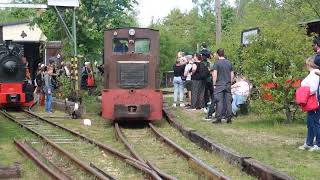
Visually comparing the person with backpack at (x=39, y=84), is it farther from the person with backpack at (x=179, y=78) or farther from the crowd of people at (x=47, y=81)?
the person with backpack at (x=179, y=78)

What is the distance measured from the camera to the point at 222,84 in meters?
14.7

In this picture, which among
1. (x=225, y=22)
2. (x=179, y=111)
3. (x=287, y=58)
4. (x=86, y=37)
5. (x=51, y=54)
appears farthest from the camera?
(x=225, y=22)

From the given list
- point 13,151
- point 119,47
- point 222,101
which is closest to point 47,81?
A: point 119,47

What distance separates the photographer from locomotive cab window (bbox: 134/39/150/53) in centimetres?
1606

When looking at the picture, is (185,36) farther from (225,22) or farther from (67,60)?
(67,60)

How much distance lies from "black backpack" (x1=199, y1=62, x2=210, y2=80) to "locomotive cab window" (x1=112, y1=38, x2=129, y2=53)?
2553mm

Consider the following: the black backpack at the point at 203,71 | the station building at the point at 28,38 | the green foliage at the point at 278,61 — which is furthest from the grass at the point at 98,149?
the station building at the point at 28,38

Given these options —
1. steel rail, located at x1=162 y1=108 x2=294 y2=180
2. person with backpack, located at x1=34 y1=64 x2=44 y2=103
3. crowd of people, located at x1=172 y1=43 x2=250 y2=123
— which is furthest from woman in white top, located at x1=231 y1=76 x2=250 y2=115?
person with backpack, located at x1=34 y1=64 x2=44 y2=103

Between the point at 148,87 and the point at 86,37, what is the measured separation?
1092cm

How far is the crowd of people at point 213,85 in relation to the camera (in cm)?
1471

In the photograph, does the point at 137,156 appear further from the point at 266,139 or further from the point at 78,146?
the point at 266,139

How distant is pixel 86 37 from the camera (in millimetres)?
25938

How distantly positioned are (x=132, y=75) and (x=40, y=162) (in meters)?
5.97

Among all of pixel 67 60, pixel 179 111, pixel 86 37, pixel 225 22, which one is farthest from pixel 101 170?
pixel 225 22
